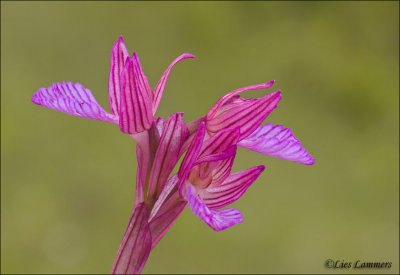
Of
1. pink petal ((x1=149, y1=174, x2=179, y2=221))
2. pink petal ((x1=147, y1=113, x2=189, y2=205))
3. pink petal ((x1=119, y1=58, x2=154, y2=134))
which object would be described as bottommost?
pink petal ((x1=149, y1=174, x2=179, y2=221))

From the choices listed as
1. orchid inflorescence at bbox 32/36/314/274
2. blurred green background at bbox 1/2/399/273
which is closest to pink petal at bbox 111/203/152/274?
orchid inflorescence at bbox 32/36/314/274

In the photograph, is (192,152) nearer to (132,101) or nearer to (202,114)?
(132,101)

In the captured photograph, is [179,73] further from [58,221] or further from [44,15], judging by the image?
[58,221]

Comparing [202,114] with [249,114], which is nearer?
[249,114]

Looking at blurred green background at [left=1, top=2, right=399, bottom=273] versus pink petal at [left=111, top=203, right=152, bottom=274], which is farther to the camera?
blurred green background at [left=1, top=2, right=399, bottom=273]

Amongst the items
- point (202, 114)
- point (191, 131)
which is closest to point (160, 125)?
point (191, 131)

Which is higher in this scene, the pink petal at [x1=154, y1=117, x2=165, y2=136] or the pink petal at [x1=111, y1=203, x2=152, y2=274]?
the pink petal at [x1=154, y1=117, x2=165, y2=136]

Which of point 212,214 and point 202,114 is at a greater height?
point 212,214

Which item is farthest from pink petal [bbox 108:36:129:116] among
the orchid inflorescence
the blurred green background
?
the blurred green background

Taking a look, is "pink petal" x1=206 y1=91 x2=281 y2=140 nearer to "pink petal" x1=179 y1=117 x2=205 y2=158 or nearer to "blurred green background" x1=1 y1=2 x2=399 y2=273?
"pink petal" x1=179 y1=117 x2=205 y2=158
